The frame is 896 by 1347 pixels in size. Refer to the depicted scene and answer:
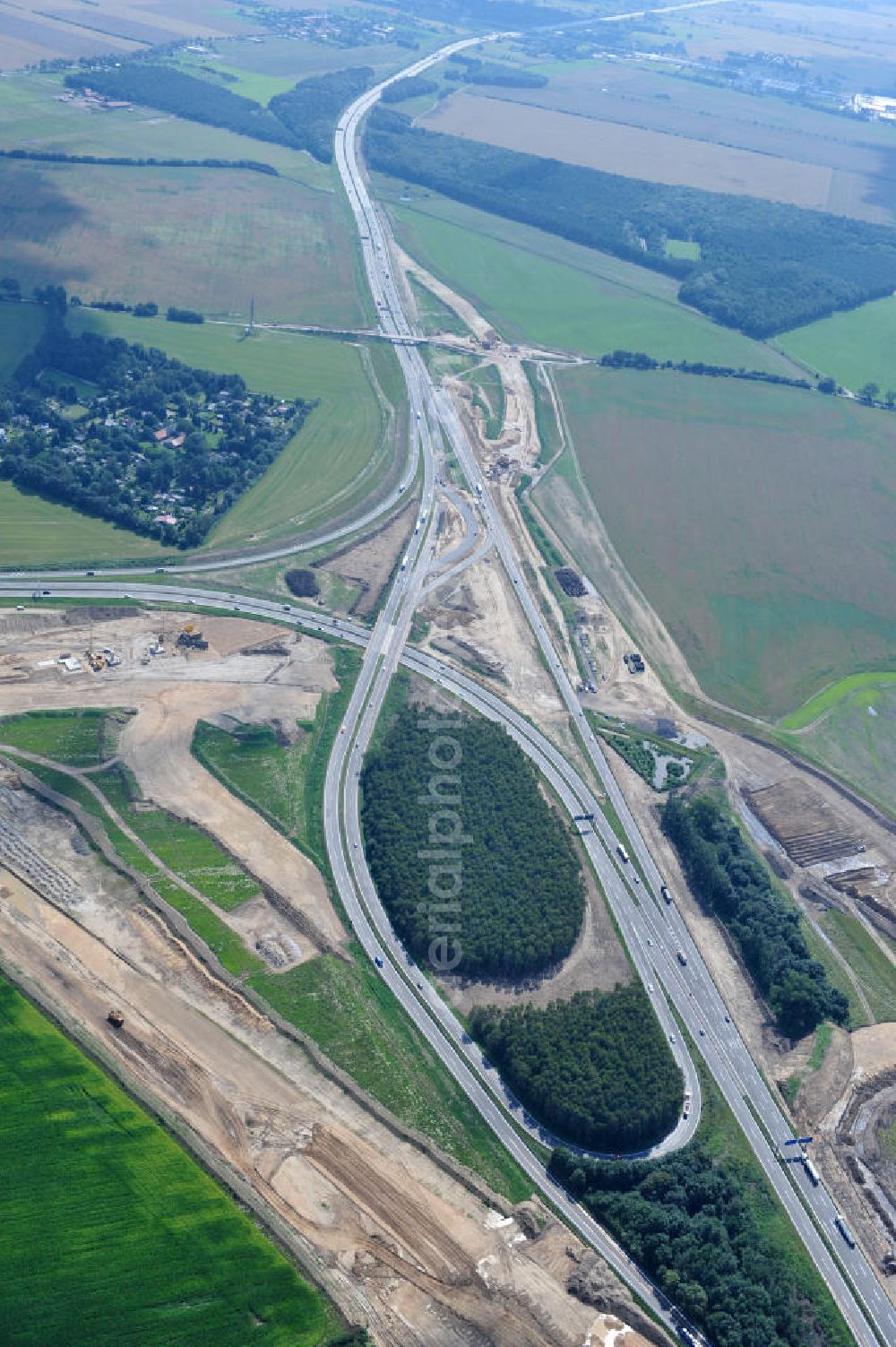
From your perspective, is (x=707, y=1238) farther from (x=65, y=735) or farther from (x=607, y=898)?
(x=65, y=735)

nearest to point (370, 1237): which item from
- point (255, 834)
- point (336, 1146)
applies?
point (336, 1146)

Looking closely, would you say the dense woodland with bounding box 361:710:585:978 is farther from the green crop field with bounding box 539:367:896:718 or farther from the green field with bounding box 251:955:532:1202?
the green crop field with bounding box 539:367:896:718

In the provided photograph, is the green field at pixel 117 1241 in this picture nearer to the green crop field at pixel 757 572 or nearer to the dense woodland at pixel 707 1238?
the dense woodland at pixel 707 1238

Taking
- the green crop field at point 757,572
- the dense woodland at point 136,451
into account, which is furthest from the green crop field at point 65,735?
the green crop field at point 757,572

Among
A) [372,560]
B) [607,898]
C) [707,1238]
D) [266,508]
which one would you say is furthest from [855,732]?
[266,508]

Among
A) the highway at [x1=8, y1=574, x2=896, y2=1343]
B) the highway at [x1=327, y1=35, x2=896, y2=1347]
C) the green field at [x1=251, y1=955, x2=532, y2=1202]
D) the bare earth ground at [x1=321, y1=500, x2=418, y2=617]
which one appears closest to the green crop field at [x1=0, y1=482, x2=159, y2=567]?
the highway at [x1=8, y1=574, x2=896, y2=1343]

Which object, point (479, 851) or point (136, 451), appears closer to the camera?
point (479, 851)

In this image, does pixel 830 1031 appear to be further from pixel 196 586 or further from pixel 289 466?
pixel 289 466

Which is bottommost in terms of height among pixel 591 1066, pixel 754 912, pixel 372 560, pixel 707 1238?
pixel 707 1238
